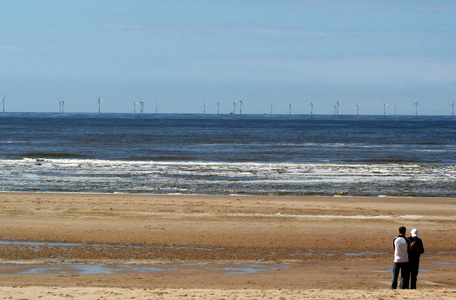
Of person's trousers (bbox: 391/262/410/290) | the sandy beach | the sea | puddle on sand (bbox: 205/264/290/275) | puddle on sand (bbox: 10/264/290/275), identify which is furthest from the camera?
the sea

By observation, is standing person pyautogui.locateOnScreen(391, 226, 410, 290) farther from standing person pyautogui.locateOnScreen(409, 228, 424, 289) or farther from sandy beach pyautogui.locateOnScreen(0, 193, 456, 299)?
sandy beach pyautogui.locateOnScreen(0, 193, 456, 299)

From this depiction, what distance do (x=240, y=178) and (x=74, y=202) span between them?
14.1 m

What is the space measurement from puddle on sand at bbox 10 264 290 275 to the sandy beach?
25mm

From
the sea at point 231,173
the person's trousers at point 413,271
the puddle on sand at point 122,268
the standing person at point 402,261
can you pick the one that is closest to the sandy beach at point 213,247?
the puddle on sand at point 122,268

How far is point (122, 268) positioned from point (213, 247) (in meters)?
3.53

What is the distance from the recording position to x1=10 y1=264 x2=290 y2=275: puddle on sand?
1490 centimetres

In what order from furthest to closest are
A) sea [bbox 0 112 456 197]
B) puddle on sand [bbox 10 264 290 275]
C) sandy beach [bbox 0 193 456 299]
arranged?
sea [bbox 0 112 456 197] < puddle on sand [bbox 10 264 290 275] < sandy beach [bbox 0 193 456 299]

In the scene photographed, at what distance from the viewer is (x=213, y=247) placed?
18.2m

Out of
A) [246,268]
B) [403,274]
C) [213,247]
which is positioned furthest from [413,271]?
[213,247]

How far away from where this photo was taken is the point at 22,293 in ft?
39.9

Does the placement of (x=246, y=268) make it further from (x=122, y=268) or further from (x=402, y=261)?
(x=402, y=261)

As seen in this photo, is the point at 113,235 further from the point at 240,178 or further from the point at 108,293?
the point at 240,178

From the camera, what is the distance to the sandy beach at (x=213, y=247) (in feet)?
43.6

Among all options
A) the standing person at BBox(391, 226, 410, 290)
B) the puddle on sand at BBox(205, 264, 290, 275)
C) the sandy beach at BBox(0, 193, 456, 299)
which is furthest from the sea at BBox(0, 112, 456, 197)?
the standing person at BBox(391, 226, 410, 290)
